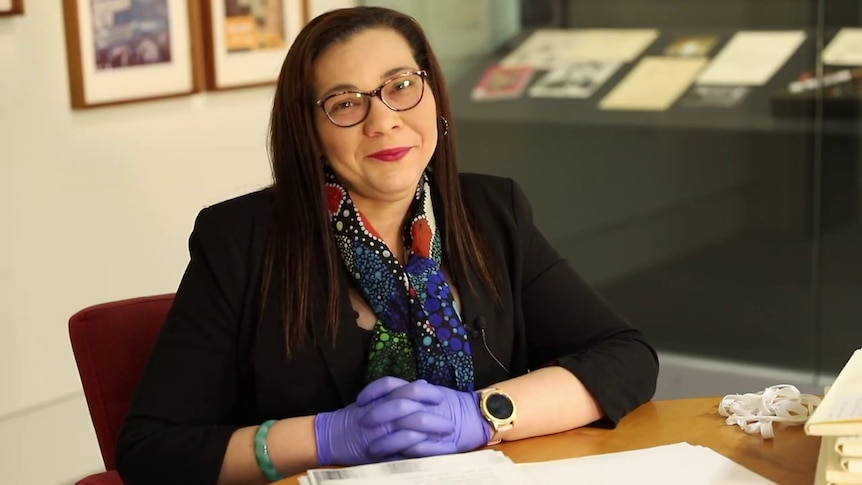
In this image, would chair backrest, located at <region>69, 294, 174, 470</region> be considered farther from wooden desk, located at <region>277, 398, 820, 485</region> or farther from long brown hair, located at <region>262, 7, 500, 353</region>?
wooden desk, located at <region>277, 398, 820, 485</region>

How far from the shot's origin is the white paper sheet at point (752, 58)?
3.93 m

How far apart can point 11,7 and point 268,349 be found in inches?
72.8

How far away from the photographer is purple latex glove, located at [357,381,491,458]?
1.60m

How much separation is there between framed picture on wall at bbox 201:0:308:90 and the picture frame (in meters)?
0.78

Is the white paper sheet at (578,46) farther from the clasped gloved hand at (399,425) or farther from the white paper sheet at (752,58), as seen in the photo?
the clasped gloved hand at (399,425)

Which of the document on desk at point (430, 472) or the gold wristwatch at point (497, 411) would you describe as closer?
the document on desk at point (430, 472)

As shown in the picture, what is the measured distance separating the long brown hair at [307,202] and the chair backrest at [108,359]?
35 centimetres

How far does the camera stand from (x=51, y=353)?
3475 millimetres

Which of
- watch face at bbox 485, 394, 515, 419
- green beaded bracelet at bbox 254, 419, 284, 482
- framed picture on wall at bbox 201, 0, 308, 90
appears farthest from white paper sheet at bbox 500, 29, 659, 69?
green beaded bracelet at bbox 254, 419, 284, 482

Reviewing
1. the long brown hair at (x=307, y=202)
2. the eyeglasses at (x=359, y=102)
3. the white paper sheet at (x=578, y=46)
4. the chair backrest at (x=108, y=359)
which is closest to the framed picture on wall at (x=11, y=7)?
the chair backrest at (x=108, y=359)

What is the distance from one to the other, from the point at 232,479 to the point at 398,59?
717 mm

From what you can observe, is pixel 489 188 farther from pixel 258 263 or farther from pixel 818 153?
pixel 818 153

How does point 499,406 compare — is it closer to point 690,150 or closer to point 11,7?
point 11,7

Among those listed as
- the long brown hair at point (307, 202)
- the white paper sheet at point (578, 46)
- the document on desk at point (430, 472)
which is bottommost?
the document on desk at point (430, 472)
